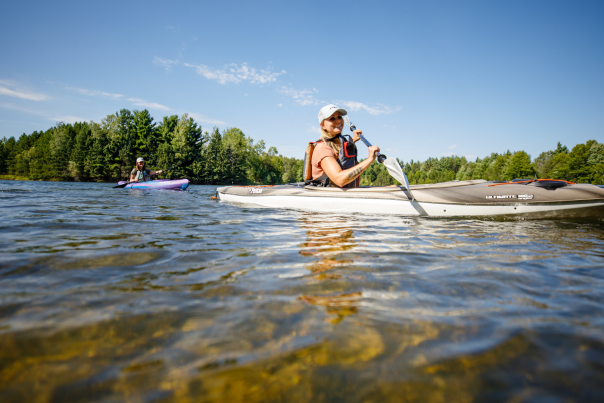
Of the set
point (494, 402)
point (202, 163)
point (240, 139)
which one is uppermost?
point (240, 139)

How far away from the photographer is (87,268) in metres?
2.10

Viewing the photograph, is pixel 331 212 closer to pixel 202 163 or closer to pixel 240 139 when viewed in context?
pixel 202 163

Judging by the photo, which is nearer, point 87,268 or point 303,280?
point 303,280

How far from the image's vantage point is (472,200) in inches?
197

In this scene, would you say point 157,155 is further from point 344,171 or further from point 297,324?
point 297,324

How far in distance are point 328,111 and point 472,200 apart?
302 cm

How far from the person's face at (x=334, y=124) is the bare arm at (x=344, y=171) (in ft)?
2.11

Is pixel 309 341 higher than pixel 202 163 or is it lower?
lower

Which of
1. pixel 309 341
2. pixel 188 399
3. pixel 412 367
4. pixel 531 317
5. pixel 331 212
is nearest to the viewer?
pixel 188 399

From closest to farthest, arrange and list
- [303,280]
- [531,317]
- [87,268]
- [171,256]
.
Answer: [531,317] < [303,280] < [87,268] < [171,256]

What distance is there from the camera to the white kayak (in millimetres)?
4676

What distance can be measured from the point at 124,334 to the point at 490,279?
213 cm

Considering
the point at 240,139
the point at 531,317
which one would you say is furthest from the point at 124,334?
the point at 240,139

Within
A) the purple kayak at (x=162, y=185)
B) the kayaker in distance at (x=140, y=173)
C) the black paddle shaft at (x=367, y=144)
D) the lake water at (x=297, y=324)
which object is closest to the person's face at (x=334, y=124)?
the black paddle shaft at (x=367, y=144)
